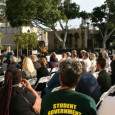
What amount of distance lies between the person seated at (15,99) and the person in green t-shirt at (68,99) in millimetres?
665

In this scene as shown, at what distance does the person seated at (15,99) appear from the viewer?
8.51ft

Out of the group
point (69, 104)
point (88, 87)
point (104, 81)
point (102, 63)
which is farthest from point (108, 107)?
point (102, 63)

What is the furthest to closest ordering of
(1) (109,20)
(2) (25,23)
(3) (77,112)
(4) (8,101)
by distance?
(1) (109,20) → (2) (25,23) → (4) (8,101) → (3) (77,112)

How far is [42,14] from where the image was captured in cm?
3197

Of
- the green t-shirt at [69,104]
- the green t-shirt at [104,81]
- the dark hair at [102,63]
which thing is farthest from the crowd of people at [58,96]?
the dark hair at [102,63]

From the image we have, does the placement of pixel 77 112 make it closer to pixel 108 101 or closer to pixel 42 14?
pixel 108 101

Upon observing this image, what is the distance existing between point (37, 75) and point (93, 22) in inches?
1312

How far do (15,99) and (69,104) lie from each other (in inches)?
37.7

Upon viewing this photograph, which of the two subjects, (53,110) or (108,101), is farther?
(108,101)

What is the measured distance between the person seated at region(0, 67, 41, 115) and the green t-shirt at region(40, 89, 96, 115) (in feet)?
2.44

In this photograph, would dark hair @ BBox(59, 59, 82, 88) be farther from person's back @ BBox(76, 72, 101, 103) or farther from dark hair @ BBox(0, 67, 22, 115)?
person's back @ BBox(76, 72, 101, 103)

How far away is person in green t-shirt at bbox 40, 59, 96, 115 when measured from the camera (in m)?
1.91

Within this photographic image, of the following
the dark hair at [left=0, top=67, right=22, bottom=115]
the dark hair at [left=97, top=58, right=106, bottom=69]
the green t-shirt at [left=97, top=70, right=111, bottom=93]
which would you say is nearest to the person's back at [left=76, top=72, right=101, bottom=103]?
the green t-shirt at [left=97, top=70, right=111, bottom=93]

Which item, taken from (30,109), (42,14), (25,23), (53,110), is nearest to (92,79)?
(30,109)
